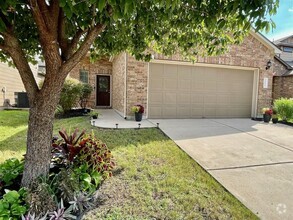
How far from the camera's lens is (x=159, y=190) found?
9.38 feet

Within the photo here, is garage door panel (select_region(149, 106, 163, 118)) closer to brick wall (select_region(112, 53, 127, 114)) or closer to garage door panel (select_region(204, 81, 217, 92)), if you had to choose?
brick wall (select_region(112, 53, 127, 114))

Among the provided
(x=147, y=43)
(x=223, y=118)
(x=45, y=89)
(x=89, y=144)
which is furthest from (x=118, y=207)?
(x=223, y=118)

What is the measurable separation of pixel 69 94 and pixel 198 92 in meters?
5.90

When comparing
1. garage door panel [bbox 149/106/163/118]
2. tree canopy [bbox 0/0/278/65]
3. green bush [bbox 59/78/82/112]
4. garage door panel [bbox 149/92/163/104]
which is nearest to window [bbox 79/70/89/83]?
green bush [bbox 59/78/82/112]

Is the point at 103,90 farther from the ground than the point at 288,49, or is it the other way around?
the point at 288,49

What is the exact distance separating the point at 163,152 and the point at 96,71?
32.6 feet

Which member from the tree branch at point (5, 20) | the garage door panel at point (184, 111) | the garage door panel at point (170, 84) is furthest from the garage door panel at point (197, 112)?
the tree branch at point (5, 20)

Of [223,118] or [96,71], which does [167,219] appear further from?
[96,71]

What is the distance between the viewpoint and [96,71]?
13.0m

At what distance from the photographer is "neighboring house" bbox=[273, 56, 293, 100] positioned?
13.2 metres

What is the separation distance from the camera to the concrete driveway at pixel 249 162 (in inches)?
107

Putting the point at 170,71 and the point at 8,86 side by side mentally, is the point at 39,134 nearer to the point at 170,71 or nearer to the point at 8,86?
the point at 170,71

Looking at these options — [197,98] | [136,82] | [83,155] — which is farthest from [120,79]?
[83,155]

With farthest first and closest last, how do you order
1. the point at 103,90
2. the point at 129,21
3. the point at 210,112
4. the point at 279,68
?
the point at 279,68, the point at 103,90, the point at 210,112, the point at 129,21
